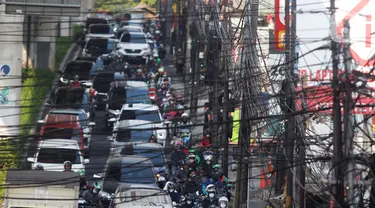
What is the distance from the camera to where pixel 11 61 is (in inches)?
1549

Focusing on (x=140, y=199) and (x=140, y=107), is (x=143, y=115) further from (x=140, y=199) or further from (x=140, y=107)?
(x=140, y=199)

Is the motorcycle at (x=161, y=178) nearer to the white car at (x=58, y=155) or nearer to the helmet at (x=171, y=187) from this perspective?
the helmet at (x=171, y=187)

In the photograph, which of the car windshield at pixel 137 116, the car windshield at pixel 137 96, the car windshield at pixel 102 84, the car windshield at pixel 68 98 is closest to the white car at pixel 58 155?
the car windshield at pixel 137 116

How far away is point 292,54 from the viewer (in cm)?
2227

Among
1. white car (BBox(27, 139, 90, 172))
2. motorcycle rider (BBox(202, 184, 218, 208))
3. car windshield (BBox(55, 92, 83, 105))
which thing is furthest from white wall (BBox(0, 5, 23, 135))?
motorcycle rider (BBox(202, 184, 218, 208))

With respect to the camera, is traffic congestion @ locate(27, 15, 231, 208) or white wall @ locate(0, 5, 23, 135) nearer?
traffic congestion @ locate(27, 15, 231, 208)

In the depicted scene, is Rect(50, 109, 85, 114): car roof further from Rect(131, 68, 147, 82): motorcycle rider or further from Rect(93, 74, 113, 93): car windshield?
Rect(131, 68, 147, 82): motorcycle rider

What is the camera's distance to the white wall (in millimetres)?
38125

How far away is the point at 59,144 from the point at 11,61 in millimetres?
8114

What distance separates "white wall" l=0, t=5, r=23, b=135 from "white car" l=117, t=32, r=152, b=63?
1463 centimetres

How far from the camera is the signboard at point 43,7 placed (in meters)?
30.6

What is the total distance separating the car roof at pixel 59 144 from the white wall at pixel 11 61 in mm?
5593

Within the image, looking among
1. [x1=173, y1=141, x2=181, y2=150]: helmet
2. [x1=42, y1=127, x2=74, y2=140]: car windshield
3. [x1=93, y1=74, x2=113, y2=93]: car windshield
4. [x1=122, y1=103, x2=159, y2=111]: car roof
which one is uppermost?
[x1=93, y1=74, x2=113, y2=93]: car windshield

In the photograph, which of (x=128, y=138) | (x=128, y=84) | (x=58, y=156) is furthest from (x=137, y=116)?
(x=58, y=156)
